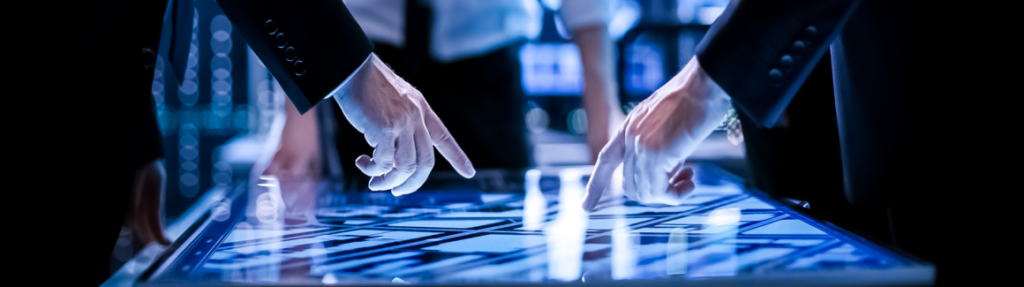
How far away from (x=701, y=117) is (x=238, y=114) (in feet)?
8.04

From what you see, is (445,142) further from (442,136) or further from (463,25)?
(463,25)

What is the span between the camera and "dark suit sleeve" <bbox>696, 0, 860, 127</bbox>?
55cm

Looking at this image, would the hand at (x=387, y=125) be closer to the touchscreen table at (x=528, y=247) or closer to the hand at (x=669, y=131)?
the touchscreen table at (x=528, y=247)

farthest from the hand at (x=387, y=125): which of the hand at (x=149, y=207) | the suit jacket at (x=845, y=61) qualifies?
the hand at (x=149, y=207)

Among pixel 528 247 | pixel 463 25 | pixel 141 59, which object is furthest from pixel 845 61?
pixel 463 25

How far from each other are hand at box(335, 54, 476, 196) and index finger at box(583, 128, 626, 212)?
0.59 ft

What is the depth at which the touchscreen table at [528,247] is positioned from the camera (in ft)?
1.42

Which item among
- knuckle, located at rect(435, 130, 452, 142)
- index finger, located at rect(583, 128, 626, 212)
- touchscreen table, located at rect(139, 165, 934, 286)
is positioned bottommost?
touchscreen table, located at rect(139, 165, 934, 286)

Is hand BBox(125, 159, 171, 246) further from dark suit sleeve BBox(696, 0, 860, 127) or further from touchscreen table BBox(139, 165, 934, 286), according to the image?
dark suit sleeve BBox(696, 0, 860, 127)

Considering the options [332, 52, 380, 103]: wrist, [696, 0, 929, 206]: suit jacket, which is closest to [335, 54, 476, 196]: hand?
[332, 52, 380, 103]: wrist

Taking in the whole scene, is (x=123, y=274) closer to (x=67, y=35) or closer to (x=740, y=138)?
(x=67, y=35)

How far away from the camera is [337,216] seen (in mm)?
773

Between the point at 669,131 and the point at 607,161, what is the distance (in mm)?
86

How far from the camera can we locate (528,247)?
0.54 meters
